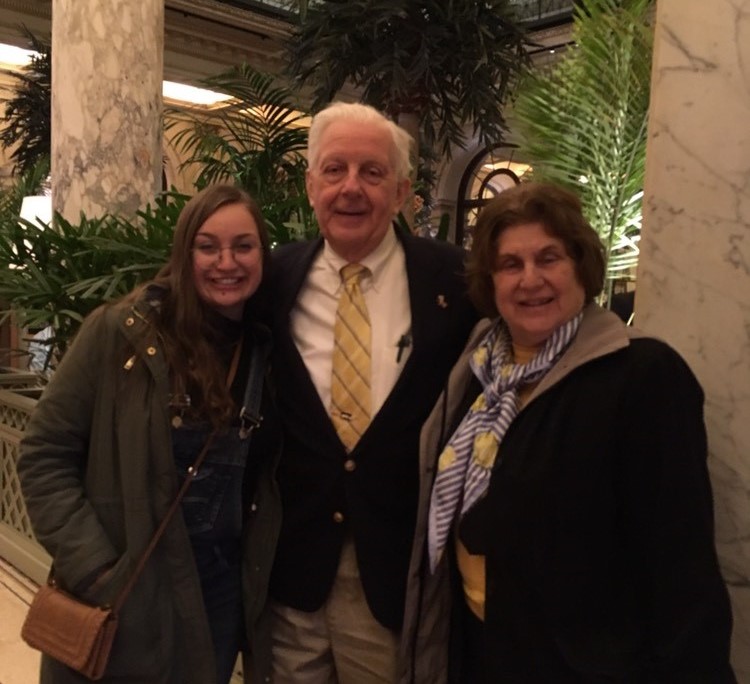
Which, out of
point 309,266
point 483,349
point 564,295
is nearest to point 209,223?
point 309,266

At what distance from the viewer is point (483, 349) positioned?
5.36 feet

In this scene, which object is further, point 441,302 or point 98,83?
point 98,83

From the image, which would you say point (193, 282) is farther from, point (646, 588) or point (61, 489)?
point (646, 588)

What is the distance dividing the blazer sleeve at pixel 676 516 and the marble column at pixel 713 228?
8.6 inches

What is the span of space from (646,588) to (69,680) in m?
1.32

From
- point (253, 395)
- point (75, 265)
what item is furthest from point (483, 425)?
point (75, 265)

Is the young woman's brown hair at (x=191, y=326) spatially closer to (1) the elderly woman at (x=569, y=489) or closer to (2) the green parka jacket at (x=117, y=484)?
(2) the green parka jacket at (x=117, y=484)

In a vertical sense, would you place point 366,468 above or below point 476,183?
below

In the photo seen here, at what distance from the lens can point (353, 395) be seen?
185 cm

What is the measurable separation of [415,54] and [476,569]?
2.86 m

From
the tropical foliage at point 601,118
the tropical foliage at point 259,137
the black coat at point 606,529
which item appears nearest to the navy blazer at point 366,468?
the black coat at point 606,529

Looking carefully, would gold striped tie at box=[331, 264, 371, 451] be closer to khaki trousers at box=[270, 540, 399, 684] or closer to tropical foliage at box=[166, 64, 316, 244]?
khaki trousers at box=[270, 540, 399, 684]

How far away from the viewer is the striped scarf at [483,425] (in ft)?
4.83

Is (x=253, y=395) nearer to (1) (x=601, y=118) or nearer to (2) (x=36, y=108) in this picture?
(1) (x=601, y=118)
